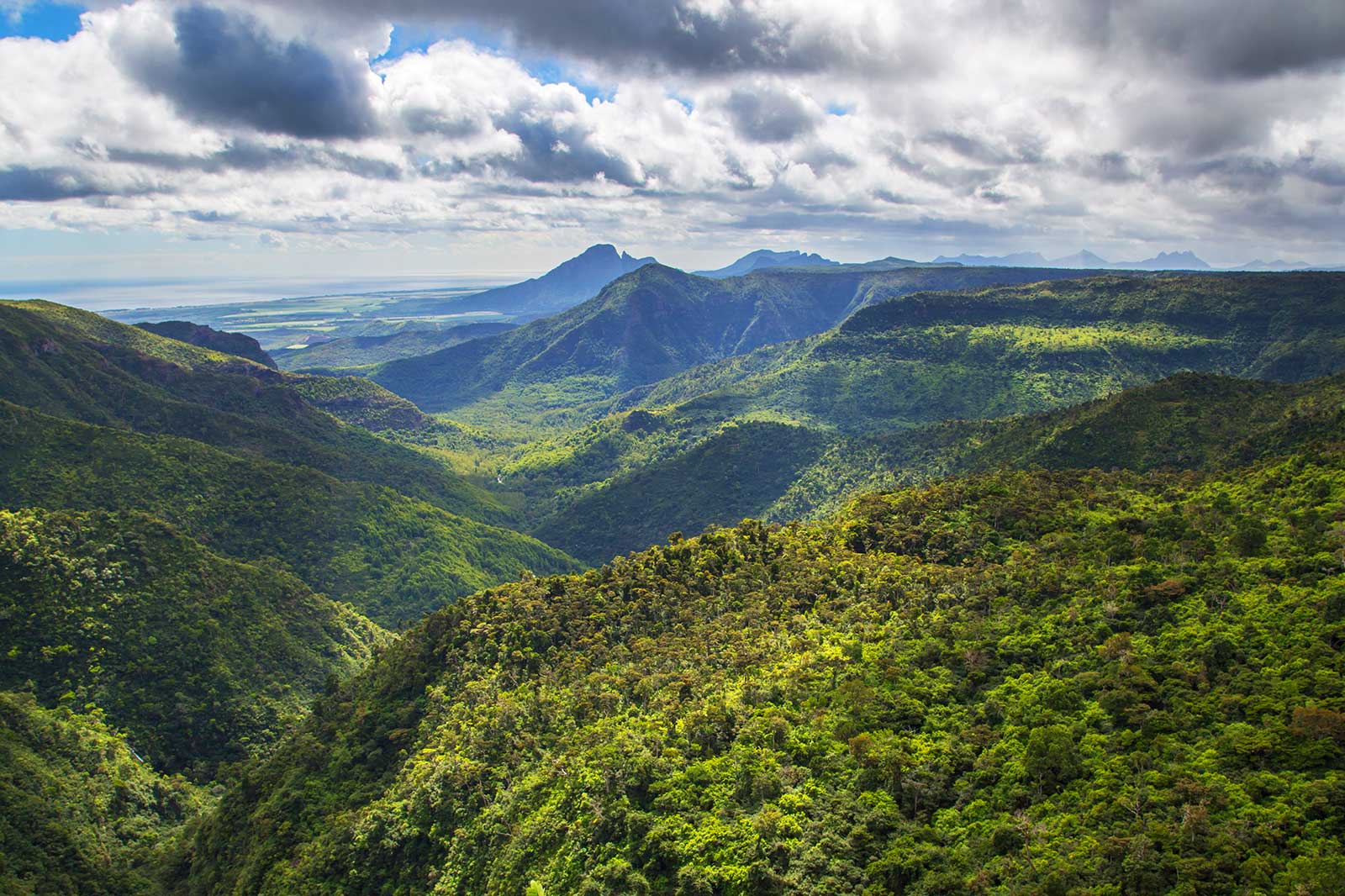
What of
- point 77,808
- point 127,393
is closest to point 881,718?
point 77,808

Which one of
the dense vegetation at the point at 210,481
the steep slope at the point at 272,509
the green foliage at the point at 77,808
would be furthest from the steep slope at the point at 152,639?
the steep slope at the point at 272,509

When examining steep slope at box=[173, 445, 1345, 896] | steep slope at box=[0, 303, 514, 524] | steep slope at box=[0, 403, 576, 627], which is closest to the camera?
steep slope at box=[173, 445, 1345, 896]

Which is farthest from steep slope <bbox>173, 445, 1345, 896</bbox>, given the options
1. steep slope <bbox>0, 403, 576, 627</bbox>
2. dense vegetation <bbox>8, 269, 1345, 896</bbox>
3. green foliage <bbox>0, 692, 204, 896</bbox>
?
steep slope <bbox>0, 403, 576, 627</bbox>

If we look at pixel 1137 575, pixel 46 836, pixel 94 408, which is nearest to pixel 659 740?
pixel 1137 575

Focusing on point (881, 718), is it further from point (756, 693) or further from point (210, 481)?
point (210, 481)

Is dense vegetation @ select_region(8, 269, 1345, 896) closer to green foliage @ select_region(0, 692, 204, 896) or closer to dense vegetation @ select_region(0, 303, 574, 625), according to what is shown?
green foliage @ select_region(0, 692, 204, 896)

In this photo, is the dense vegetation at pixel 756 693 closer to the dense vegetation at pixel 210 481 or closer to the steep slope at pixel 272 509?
the steep slope at pixel 272 509

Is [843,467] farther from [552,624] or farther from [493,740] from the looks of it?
[493,740]
